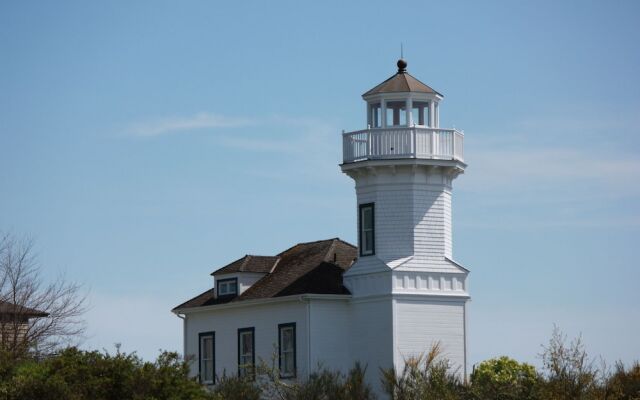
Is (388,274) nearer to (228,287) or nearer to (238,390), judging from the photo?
(238,390)

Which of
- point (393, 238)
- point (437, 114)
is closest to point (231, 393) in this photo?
point (393, 238)

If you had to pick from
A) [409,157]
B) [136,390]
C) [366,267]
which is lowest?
[136,390]

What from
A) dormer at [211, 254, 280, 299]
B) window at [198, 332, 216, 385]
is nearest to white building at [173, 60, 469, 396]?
dormer at [211, 254, 280, 299]

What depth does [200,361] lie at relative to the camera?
55438mm

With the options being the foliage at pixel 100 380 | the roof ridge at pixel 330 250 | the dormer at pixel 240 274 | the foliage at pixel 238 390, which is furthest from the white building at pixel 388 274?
the foliage at pixel 100 380

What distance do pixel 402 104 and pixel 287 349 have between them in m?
8.37

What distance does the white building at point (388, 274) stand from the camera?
164 ft

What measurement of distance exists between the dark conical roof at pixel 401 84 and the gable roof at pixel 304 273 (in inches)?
217

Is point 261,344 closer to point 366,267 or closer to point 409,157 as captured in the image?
point 366,267

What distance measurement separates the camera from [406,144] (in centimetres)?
5097

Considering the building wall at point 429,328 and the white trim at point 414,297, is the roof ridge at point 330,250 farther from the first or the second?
the building wall at point 429,328

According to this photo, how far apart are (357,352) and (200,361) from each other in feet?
22.8

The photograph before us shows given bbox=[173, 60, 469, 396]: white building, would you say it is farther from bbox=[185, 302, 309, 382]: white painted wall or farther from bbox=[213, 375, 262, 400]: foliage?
bbox=[213, 375, 262, 400]: foliage

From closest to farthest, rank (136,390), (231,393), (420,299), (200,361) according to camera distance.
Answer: (136,390) < (231,393) < (420,299) < (200,361)
